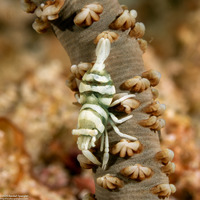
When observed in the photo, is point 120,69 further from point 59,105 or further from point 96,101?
point 59,105

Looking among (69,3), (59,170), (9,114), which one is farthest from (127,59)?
(9,114)

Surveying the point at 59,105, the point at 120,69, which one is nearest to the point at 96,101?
the point at 120,69

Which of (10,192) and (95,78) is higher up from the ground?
(95,78)

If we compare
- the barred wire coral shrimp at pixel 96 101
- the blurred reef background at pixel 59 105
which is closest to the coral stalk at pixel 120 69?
the barred wire coral shrimp at pixel 96 101

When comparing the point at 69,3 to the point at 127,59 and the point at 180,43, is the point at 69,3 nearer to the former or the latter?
the point at 127,59

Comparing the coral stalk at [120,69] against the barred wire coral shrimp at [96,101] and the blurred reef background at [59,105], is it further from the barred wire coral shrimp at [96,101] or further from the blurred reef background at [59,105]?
the blurred reef background at [59,105]

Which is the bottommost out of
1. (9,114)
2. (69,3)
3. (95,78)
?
(9,114)
